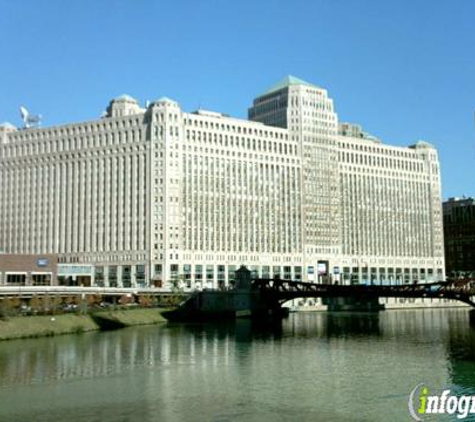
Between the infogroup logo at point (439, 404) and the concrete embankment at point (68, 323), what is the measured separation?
8712 centimetres

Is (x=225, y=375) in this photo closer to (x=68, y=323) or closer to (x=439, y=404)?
(x=439, y=404)

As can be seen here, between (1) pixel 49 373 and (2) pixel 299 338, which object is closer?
(1) pixel 49 373

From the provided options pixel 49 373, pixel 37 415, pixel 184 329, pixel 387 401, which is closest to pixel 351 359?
pixel 387 401

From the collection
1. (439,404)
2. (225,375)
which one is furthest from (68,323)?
(439,404)

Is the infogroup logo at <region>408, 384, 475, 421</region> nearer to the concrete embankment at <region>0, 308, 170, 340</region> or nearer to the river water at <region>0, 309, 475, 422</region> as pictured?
the river water at <region>0, 309, 475, 422</region>

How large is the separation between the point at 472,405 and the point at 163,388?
33.2m

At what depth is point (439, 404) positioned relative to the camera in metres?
73.9

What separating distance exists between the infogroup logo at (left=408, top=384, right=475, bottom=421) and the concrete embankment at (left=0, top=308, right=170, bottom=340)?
87.1 meters

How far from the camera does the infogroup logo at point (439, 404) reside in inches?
2734

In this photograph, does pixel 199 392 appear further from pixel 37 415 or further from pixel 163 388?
pixel 37 415

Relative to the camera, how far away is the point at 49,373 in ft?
312

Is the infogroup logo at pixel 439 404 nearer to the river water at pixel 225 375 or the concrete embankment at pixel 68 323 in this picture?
the river water at pixel 225 375

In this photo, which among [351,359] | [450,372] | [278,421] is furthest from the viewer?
[351,359]

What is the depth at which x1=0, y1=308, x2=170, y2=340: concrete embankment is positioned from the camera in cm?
14425
